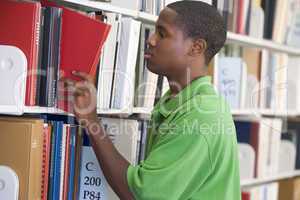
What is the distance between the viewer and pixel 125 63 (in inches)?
56.9

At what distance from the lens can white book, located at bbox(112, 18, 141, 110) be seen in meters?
1.45

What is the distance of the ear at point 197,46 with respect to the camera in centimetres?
128

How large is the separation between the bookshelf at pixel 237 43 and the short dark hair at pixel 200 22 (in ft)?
0.77

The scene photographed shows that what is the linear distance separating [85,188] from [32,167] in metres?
0.21

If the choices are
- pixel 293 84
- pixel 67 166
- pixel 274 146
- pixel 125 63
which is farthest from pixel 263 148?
pixel 67 166

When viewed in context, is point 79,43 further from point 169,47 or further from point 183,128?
point 183,128

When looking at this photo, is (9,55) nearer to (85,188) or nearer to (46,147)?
(46,147)

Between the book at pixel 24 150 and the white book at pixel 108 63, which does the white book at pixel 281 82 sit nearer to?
the white book at pixel 108 63

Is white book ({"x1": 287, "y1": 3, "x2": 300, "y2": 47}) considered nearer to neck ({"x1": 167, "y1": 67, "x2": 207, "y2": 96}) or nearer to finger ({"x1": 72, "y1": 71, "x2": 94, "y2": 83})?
neck ({"x1": 167, "y1": 67, "x2": 207, "y2": 96})

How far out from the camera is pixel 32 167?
4.08 feet

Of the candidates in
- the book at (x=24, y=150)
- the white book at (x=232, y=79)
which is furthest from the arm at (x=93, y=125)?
the white book at (x=232, y=79)

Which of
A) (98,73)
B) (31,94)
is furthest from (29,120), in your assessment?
(98,73)

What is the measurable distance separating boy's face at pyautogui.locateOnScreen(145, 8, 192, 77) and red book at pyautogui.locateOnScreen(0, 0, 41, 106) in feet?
0.93

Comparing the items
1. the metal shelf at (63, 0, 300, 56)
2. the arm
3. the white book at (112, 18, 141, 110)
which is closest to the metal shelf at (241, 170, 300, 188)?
the metal shelf at (63, 0, 300, 56)
